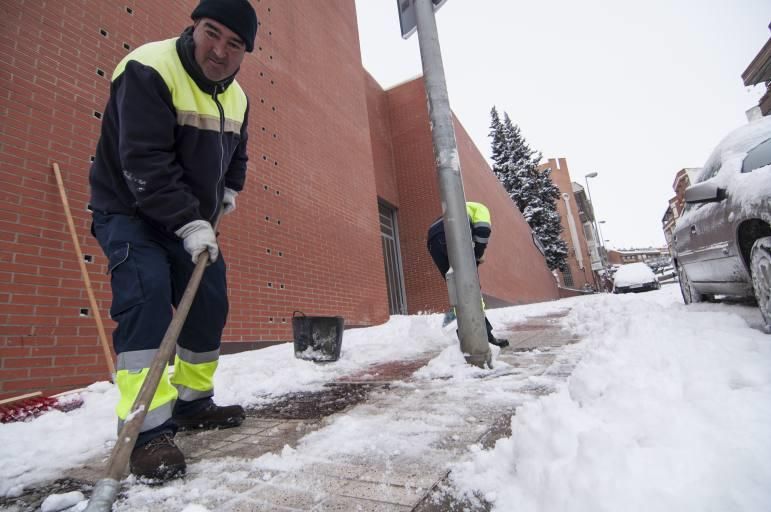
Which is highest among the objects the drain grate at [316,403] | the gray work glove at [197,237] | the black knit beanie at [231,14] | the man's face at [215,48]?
the black knit beanie at [231,14]

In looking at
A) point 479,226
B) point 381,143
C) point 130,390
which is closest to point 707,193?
point 479,226

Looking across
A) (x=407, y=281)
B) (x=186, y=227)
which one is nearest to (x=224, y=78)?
(x=186, y=227)

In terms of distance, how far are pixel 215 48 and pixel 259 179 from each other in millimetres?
3964

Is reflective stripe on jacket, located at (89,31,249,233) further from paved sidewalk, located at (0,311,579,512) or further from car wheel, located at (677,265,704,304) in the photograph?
car wheel, located at (677,265,704,304)

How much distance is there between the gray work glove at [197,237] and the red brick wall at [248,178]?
2.11 m

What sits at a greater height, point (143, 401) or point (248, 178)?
point (248, 178)

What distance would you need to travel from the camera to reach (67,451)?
75.1 inches

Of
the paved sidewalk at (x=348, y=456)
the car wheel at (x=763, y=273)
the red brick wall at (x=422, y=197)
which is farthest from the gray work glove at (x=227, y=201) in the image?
the red brick wall at (x=422, y=197)

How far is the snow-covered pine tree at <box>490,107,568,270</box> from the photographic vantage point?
3120 centimetres

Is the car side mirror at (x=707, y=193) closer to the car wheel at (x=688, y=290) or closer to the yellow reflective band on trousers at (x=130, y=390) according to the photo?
the car wheel at (x=688, y=290)

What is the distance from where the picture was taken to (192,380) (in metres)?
2.19

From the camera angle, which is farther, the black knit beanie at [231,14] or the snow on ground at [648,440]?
the black knit beanie at [231,14]

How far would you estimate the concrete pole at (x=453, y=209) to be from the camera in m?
3.11

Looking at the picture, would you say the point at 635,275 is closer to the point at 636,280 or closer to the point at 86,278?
the point at 636,280
